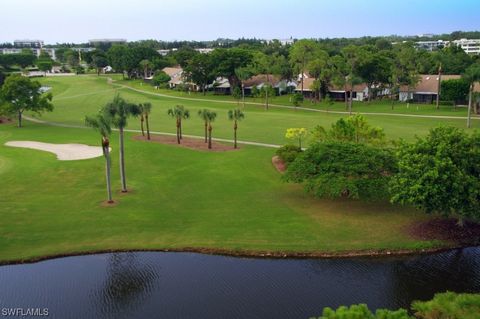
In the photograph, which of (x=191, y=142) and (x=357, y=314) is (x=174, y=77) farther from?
(x=357, y=314)

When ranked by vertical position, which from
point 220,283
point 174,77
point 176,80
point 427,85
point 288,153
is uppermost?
point 174,77

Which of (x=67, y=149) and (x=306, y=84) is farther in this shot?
(x=306, y=84)

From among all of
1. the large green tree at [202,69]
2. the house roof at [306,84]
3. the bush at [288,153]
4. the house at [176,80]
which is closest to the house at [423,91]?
the house roof at [306,84]

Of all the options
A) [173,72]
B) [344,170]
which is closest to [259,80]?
[173,72]

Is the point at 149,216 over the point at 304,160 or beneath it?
beneath

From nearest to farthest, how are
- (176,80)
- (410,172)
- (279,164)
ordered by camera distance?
(410,172)
(279,164)
(176,80)

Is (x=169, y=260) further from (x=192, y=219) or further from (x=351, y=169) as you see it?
(x=351, y=169)

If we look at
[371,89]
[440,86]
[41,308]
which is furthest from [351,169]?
[371,89]

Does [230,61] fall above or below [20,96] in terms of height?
above

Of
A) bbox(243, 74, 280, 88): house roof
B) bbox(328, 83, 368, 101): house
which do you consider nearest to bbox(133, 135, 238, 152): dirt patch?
bbox(328, 83, 368, 101): house
